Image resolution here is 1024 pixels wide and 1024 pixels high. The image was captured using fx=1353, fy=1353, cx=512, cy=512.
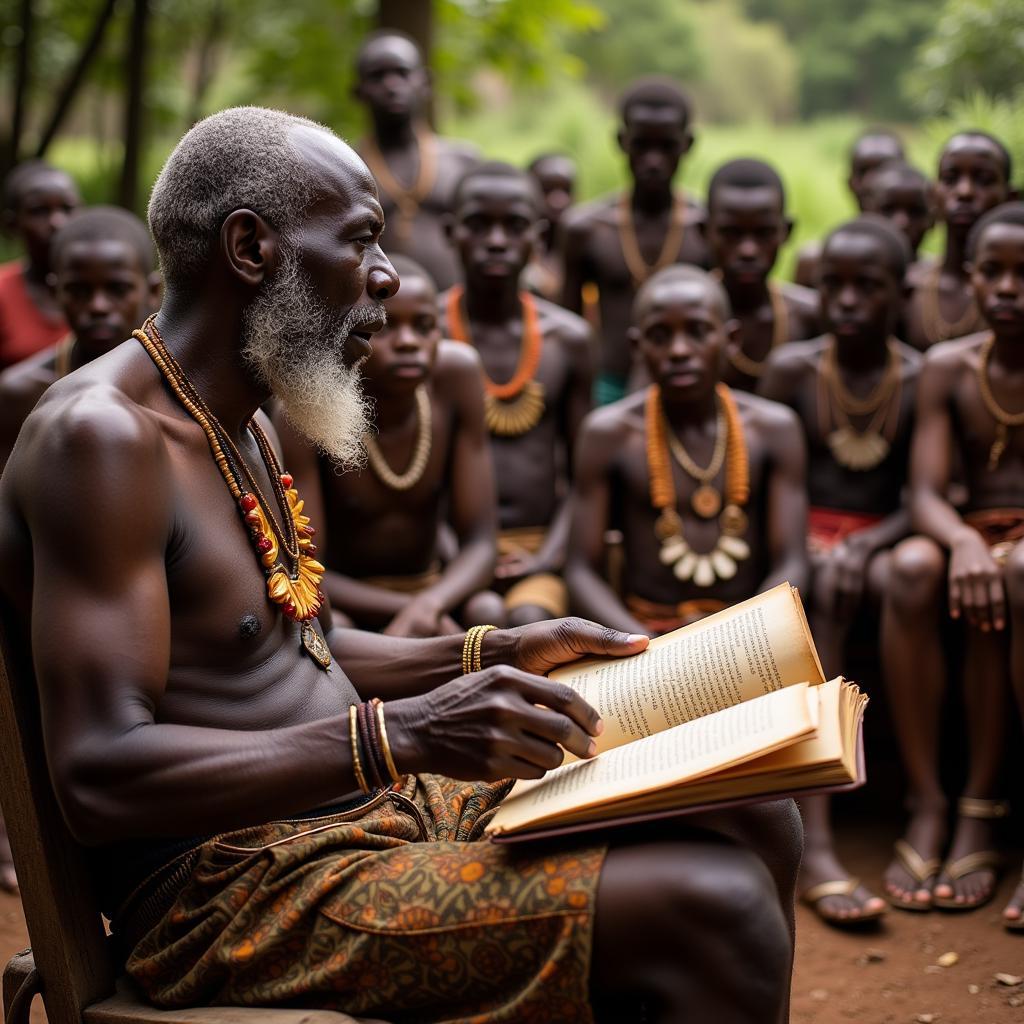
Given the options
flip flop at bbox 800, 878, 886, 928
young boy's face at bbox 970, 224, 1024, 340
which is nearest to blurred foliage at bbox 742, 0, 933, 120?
young boy's face at bbox 970, 224, 1024, 340

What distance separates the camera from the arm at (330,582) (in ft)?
15.3

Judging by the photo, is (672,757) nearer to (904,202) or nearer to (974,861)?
(974,861)

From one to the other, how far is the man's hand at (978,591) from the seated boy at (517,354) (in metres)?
1.71

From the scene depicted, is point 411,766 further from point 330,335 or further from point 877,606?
point 877,606

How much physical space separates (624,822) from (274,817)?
1.77 ft

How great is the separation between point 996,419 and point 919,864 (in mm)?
1582

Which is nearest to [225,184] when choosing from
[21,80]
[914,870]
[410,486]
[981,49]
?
[410,486]

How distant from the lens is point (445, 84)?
1238 centimetres

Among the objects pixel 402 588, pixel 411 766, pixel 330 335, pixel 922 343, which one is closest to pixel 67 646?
pixel 411 766

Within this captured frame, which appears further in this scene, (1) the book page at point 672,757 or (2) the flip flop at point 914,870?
(2) the flip flop at point 914,870

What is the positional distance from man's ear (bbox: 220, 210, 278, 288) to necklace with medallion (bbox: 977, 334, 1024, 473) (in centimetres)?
330

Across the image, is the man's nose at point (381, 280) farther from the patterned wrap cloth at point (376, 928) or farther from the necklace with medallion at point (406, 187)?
the necklace with medallion at point (406, 187)

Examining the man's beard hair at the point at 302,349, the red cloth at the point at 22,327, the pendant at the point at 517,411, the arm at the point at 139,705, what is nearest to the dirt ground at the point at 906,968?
the arm at the point at 139,705

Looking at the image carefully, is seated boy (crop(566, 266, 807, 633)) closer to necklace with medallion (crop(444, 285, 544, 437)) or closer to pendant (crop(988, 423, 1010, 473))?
pendant (crop(988, 423, 1010, 473))
